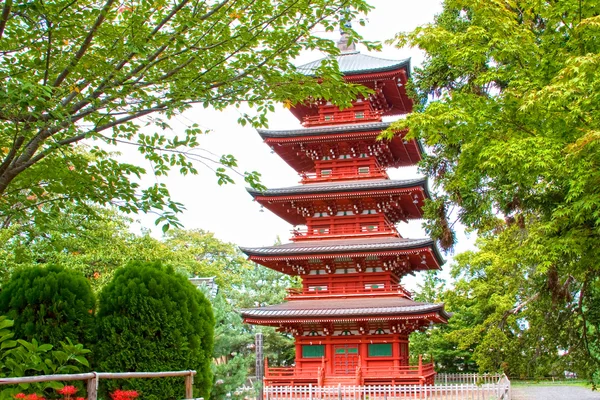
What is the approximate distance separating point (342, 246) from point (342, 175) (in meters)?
3.84

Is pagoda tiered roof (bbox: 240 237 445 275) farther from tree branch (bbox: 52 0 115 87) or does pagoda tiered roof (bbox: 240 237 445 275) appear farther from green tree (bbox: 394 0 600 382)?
tree branch (bbox: 52 0 115 87)

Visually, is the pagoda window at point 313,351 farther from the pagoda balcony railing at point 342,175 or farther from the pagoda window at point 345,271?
the pagoda balcony railing at point 342,175

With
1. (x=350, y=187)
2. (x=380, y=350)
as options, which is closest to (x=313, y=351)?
(x=380, y=350)

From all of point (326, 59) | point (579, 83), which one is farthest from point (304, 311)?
point (326, 59)

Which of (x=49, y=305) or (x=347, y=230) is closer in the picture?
(x=49, y=305)

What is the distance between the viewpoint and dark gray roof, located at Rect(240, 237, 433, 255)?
21547 millimetres

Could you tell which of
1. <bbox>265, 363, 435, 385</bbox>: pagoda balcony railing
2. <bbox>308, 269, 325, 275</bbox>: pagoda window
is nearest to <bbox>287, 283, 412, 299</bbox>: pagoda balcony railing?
<bbox>308, 269, 325, 275</bbox>: pagoda window

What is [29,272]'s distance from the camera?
794cm

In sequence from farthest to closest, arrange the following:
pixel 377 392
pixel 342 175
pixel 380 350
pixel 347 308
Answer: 1. pixel 342 175
2. pixel 380 350
3. pixel 347 308
4. pixel 377 392

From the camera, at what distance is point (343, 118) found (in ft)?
82.9

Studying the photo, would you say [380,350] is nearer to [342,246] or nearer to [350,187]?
[342,246]

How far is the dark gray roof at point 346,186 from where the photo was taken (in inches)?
862

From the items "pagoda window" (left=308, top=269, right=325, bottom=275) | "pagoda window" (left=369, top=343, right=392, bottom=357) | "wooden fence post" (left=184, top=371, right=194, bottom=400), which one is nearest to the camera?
"wooden fence post" (left=184, top=371, right=194, bottom=400)

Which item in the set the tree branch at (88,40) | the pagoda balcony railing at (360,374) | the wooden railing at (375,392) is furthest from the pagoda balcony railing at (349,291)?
the tree branch at (88,40)
